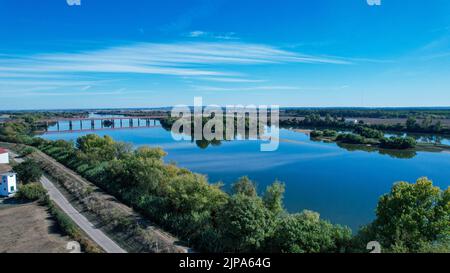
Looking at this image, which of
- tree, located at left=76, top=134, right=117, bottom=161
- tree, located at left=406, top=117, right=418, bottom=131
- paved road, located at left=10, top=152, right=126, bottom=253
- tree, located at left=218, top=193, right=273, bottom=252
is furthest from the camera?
tree, located at left=406, top=117, right=418, bottom=131

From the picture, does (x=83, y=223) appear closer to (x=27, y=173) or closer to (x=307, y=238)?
(x=27, y=173)

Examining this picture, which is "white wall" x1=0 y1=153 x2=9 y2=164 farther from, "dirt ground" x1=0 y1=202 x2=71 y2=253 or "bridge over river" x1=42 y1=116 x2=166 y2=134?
"bridge over river" x1=42 y1=116 x2=166 y2=134

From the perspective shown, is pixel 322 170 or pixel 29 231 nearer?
pixel 29 231

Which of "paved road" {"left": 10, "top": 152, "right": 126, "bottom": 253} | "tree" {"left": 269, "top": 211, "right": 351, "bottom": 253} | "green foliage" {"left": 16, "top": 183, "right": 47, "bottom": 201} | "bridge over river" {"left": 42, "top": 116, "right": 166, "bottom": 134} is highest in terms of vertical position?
"bridge over river" {"left": 42, "top": 116, "right": 166, "bottom": 134}

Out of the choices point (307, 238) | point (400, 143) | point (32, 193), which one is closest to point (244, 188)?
point (307, 238)

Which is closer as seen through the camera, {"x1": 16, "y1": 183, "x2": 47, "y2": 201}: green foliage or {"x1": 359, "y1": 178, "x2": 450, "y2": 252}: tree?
{"x1": 359, "y1": 178, "x2": 450, "y2": 252}: tree

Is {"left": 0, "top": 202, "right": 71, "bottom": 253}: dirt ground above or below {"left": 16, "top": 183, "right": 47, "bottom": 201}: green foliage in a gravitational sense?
below

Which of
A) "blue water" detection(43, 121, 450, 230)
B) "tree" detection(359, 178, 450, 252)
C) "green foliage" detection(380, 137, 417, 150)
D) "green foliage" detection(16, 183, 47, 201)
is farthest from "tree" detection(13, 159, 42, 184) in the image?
"green foliage" detection(380, 137, 417, 150)
